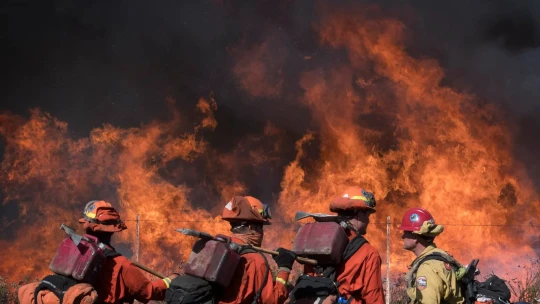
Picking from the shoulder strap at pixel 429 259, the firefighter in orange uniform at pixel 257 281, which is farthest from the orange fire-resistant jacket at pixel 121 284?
the shoulder strap at pixel 429 259

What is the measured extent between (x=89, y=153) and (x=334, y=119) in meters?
7.17

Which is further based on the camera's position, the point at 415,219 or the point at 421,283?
the point at 415,219

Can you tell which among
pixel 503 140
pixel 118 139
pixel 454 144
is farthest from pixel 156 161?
pixel 503 140

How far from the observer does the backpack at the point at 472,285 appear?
4.70 m

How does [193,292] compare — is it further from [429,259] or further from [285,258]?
[429,259]

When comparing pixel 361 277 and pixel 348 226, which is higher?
pixel 348 226

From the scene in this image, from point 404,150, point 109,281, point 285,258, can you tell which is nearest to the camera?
point 285,258

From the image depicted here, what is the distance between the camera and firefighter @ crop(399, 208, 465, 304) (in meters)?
4.53

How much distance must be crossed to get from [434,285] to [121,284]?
2440 millimetres

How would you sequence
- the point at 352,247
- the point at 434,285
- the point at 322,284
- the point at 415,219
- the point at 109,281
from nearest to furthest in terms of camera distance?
the point at 434,285, the point at 322,284, the point at 352,247, the point at 415,219, the point at 109,281

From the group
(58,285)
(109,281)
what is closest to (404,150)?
(109,281)

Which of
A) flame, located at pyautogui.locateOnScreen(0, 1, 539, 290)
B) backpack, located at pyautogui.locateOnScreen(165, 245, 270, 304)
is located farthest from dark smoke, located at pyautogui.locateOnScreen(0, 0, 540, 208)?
backpack, located at pyautogui.locateOnScreen(165, 245, 270, 304)

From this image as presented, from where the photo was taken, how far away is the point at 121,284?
5.17 metres

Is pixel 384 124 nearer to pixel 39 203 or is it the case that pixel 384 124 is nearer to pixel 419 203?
pixel 419 203
